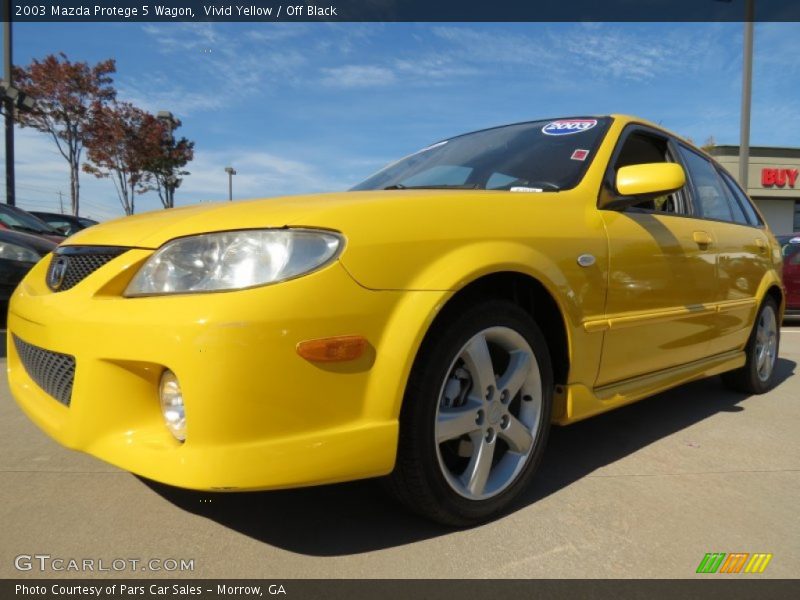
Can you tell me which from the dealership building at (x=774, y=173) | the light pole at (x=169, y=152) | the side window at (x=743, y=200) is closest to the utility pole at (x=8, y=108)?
the light pole at (x=169, y=152)

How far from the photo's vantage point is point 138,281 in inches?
69.9

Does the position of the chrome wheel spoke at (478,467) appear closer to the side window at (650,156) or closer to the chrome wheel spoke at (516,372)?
the chrome wheel spoke at (516,372)

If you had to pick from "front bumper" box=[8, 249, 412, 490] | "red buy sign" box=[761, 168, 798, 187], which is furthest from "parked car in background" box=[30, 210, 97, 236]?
"red buy sign" box=[761, 168, 798, 187]

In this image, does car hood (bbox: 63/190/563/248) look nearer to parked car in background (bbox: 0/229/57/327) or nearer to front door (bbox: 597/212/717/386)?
front door (bbox: 597/212/717/386)

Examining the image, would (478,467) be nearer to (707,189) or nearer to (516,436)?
(516,436)

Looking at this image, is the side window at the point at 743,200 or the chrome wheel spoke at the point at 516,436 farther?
the side window at the point at 743,200

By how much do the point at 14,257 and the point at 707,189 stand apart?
5.53 metres

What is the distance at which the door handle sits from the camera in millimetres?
3057

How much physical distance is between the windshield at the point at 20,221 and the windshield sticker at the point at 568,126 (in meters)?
7.17

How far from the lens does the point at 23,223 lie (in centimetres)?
780

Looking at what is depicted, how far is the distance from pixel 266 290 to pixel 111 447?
66 cm

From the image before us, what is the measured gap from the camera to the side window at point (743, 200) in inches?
162

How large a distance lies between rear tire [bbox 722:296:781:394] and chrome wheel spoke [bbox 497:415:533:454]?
2.53m
